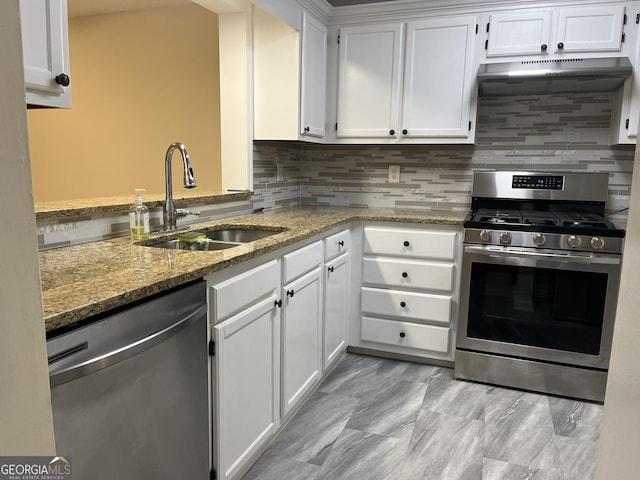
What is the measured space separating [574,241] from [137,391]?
2.16 meters

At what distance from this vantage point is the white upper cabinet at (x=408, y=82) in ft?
9.37

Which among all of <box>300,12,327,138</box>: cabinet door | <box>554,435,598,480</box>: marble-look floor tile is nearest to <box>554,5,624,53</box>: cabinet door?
<box>300,12,327,138</box>: cabinet door

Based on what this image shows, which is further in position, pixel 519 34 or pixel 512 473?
pixel 519 34

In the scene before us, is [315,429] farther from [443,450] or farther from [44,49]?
[44,49]

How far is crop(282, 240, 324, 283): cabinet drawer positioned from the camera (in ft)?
6.49

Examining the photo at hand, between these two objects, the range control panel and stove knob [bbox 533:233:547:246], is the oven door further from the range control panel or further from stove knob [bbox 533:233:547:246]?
the range control panel

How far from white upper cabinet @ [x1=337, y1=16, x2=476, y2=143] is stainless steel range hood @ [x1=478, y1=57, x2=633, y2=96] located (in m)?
0.20

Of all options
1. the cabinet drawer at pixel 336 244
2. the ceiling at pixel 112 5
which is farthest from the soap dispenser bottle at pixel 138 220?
the ceiling at pixel 112 5

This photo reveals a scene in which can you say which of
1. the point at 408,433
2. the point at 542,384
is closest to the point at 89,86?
the point at 408,433

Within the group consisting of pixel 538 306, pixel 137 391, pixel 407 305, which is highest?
pixel 137 391

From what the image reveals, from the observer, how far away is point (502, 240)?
8.22 ft

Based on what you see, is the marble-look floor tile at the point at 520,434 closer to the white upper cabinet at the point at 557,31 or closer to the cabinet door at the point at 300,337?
the cabinet door at the point at 300,337

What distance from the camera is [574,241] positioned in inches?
94.3

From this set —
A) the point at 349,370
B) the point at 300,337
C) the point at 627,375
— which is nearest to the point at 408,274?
the point at 349,370
